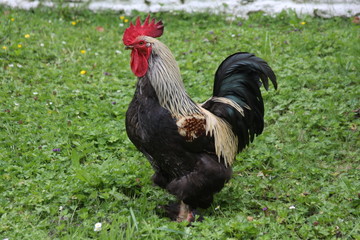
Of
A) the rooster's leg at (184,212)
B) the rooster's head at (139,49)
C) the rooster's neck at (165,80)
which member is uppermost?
the rooster's head at (139,49)

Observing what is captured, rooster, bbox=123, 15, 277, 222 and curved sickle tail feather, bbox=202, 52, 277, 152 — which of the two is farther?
curved sickle tail feather, bbox=202, 52, 277, 152

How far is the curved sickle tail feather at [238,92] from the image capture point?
4.29 metres

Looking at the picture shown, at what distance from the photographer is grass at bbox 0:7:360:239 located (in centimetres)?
401

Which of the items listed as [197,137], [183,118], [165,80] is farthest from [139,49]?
[197,137]

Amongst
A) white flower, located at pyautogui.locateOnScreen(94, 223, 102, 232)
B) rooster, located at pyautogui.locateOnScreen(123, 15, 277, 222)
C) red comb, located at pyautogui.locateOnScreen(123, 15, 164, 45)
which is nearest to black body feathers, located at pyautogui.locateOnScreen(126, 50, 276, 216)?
rooster, located at pyautogui.locateOnScreen(123, 15, 277, 222)

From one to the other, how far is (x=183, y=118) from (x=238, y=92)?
2.13 ft

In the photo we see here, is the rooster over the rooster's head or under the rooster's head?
under

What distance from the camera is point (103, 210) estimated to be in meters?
→ 4.22

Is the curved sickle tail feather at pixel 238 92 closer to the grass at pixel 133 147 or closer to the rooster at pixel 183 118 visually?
the rooster at pixel 183 118

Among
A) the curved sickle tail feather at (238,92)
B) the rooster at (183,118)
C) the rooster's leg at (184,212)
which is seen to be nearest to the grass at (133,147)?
the rooster's leg at (184,212)

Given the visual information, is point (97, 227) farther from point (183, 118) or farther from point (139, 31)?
point (139, 31)

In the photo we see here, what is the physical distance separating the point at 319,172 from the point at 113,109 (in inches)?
104

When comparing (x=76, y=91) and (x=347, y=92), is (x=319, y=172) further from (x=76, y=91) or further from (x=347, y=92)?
(x=76, y=91)

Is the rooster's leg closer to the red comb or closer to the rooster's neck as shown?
the rooster's neck
